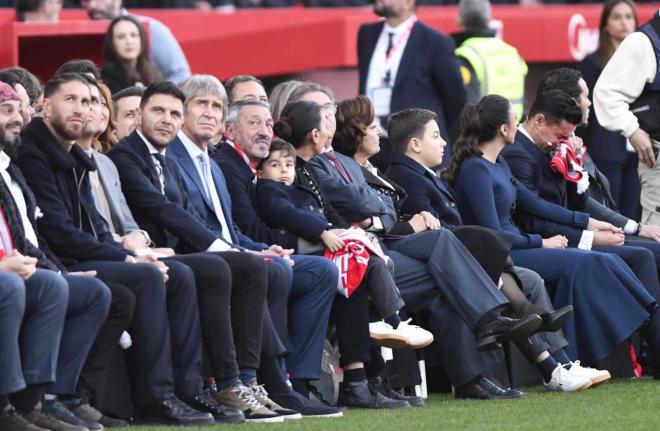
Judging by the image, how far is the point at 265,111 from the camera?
852 cm

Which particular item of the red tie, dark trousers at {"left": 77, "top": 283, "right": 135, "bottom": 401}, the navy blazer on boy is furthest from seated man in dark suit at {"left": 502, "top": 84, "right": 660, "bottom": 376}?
the red tie

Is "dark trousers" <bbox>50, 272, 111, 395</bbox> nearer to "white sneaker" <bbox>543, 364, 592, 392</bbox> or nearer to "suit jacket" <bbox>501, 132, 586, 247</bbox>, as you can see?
"white sneaker" <bbox>543, 364, 592, 392</bbox>

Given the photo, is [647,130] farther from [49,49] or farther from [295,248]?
[49,49]

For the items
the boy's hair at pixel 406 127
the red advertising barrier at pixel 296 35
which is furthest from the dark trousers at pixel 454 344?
the red advertising barrier at pixel 296 35

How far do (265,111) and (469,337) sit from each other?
4.88 ft

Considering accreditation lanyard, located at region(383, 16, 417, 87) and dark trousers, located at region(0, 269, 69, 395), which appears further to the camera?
accreditation lanyard, located at region(383, 16, 417, 87)

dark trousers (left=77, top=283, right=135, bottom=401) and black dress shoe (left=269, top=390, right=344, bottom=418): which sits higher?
dark trousers (left=77, top=283, right=135, bottom=401)

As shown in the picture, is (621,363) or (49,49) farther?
(49,49)

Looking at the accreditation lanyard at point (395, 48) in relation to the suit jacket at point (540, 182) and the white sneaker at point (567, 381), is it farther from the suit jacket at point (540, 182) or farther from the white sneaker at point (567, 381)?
the white sneaker at point (567, 381)

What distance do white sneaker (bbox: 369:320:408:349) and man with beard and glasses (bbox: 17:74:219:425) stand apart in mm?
1061

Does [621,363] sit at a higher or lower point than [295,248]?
lower

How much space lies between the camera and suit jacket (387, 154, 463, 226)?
9.16 m

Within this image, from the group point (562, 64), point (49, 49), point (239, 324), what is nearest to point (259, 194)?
point (239, 324)

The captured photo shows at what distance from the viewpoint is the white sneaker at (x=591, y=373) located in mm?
8867
